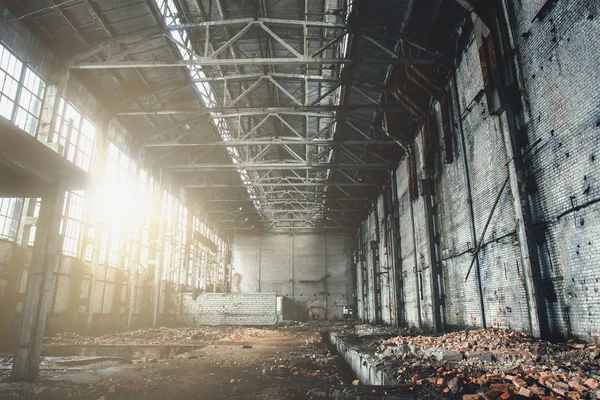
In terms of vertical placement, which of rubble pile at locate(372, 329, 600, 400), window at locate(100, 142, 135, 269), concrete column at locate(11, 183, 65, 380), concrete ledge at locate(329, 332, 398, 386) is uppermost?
window at locate(100, 142, 135, 269)

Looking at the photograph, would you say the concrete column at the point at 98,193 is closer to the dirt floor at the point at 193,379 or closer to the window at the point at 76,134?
the window at the point at 76,134

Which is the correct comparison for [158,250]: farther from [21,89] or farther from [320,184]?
[21,89]

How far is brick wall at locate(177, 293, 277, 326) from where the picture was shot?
71.7ft

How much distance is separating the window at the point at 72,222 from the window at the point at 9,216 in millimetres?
1948

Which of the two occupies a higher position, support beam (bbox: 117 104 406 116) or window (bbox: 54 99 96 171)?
support beam (bbox: 117 104 406 116)

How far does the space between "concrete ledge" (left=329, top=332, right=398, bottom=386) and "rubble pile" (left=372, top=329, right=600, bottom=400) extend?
136 millimetres

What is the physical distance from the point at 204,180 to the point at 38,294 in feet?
53.3

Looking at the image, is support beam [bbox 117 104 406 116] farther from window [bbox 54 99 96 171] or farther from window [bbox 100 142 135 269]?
window [bbox 100 142 135 269]

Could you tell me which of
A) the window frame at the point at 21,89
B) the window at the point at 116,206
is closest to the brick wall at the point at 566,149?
the window frame at the point at 21,89

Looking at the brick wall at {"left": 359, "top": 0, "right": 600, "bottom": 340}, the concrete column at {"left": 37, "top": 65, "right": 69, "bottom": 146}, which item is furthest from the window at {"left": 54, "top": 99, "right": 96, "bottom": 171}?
the brick wall at {"left": 359, "top": 0, "right": 600, "bottom": 340}

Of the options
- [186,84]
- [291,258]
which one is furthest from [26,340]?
[291,258]

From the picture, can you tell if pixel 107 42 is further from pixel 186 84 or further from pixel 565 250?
pixel 565 250

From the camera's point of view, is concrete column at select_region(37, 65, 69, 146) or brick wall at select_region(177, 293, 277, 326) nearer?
concrete column at select_region(37, 65, 69, 146)

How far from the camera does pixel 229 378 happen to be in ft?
19.1
